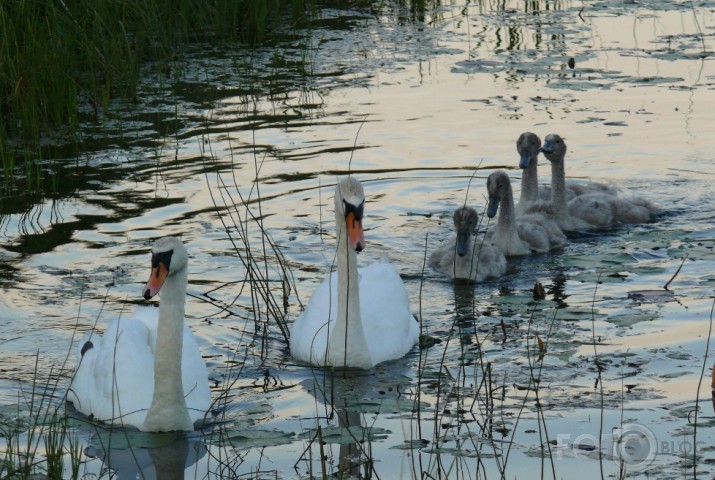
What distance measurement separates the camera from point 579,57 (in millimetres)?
14766

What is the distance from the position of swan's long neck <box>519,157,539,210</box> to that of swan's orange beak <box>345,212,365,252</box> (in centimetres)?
405

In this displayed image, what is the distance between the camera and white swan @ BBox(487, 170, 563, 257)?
988 centimetres

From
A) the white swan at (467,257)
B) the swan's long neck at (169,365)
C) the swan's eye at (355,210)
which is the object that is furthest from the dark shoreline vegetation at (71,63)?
the swan's long neck at (169,365)

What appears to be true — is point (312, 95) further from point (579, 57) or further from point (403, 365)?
point (403, 365)

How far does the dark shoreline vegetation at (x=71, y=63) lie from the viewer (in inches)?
442

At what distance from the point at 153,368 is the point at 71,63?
5.93 meters

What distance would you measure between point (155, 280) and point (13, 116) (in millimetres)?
5956

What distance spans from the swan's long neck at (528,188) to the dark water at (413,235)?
0.35 metres

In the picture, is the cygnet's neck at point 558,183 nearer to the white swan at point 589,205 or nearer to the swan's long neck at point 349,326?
the white swan at point 589,205

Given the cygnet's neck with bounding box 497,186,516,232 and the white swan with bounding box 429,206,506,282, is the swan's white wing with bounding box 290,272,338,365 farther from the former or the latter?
the cygnet's neck with bounding box 497,186,516,232

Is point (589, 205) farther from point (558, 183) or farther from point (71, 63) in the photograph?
point (71, 63)

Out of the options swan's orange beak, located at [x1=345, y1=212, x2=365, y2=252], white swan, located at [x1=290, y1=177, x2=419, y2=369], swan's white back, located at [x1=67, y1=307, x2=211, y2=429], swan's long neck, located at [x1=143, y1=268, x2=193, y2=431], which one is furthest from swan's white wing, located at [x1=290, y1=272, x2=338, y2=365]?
swan's long neck, located at [x1=143, y1=268, x2=193, y2=431]

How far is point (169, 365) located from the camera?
6398mm

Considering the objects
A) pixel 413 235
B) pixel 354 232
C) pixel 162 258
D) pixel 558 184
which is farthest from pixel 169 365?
pixel 558 184
